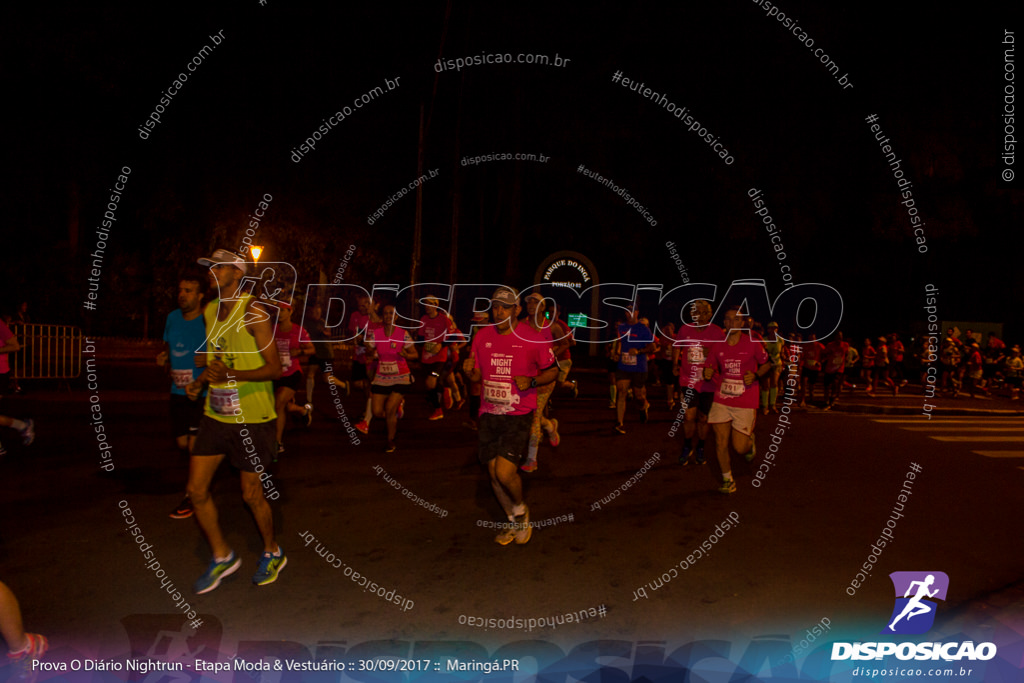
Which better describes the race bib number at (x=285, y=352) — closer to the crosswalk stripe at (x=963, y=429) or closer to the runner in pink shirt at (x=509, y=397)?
the runner in pink shirt at (x=509, y=397)

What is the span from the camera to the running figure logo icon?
15.0ft

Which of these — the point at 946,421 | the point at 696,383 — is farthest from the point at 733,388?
the point at 946,421

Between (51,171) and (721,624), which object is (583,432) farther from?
(51,171)

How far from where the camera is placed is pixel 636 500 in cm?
750

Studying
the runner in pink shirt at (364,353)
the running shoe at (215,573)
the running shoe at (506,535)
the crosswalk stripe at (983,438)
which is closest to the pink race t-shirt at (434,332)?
the runner in pink shirt at (364,353)

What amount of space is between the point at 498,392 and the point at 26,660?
137 inches

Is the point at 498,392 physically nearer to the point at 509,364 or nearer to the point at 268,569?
the point at 509,364

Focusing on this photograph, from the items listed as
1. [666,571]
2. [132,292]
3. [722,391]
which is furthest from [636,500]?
[132,292]

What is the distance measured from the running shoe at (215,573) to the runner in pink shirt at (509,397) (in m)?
2.03

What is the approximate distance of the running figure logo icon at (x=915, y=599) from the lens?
457 centimetres

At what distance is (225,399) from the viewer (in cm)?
496

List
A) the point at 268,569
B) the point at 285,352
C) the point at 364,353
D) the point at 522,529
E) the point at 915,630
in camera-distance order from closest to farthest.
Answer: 1. the point at 915,630
2. the point at 268,569
3. the point at 522,529
4. the point at 285,352
5. the point at 364,353

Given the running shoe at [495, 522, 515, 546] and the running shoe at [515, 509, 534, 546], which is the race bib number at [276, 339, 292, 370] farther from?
the running shoe at [515, 509, 534, 546]

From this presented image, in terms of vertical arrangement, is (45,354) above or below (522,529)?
above
